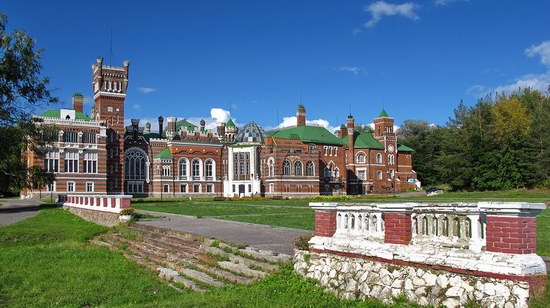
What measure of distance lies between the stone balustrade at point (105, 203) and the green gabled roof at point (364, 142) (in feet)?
179

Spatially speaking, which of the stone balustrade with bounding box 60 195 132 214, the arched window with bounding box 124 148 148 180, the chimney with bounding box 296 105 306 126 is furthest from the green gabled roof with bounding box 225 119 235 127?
the stone balustrade with bounding box 60 195 132 214

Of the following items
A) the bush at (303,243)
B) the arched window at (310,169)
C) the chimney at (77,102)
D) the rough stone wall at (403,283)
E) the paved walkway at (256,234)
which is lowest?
the paved walkway at (256,234)

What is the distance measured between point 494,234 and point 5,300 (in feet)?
36.2

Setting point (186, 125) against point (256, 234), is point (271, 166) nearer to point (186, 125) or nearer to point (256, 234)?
point (186, 125)

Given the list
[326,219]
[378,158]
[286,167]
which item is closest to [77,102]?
[286,167]

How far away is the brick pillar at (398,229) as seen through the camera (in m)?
8.82

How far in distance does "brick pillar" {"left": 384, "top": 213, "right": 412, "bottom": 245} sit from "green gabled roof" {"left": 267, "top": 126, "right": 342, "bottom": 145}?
225 feet

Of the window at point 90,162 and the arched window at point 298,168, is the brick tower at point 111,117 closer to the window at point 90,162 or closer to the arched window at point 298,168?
the window at point 90,162

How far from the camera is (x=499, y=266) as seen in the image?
712 centimetres

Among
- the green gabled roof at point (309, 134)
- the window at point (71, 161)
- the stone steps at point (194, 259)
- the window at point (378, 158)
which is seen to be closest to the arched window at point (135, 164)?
the window at point (71, 161)

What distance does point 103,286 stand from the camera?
42.4ft

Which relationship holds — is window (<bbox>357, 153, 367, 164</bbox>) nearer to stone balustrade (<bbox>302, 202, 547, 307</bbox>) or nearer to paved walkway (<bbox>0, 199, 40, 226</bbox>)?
paved walkway (<bbox>0, 199, 40, 226</bbox>)

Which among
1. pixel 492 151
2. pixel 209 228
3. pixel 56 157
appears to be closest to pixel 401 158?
pixel 492 151

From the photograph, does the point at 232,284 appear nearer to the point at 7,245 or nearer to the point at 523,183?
the point at 7,245
